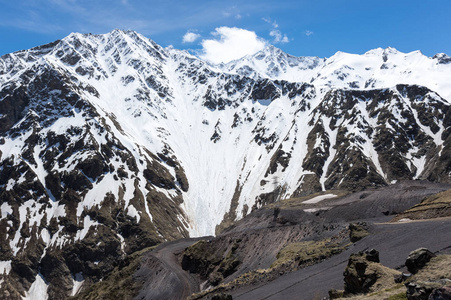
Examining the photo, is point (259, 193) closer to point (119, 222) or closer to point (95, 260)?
point (119, 222)

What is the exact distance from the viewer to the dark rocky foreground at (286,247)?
37.7 meters

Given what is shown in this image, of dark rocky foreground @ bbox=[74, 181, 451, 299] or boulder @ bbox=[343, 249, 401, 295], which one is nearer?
boulder @ bbox=[343, 249, 401, 295]

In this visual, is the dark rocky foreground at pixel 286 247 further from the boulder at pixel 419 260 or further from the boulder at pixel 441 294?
the boulder at pixel 441 294

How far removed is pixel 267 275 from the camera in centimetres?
4653

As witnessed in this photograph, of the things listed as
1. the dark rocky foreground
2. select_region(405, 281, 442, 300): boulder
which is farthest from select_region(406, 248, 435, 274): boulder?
the dark rocky foreground

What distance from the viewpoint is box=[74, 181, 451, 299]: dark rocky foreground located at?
37.7 m

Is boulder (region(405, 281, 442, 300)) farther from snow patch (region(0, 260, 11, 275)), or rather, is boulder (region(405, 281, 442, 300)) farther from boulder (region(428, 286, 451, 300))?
snow patch (region(0, 260, 11, 275))

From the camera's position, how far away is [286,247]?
6075 centimetres

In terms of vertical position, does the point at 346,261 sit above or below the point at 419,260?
below

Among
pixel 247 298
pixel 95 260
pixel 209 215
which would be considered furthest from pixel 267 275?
pixel 209 215

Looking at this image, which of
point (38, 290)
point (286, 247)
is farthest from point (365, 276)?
point (38, 290)

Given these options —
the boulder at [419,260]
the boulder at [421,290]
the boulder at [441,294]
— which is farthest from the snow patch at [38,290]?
the boulder at [441,294]

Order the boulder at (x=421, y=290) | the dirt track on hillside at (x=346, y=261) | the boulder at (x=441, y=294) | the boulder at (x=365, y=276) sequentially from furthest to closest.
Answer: the dirt track on hillside at (x=346, y=261) < the boulder at (x=365, y=276) < the boulder at (x=421, y=290) < the boulder at (x=441, y=294)

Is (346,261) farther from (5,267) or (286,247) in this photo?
(5,267)
